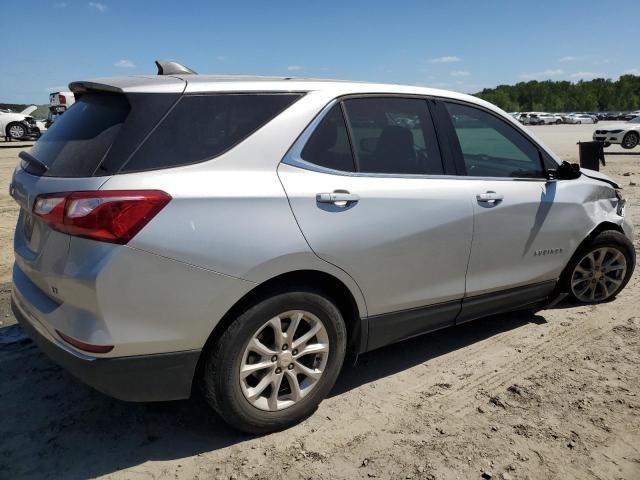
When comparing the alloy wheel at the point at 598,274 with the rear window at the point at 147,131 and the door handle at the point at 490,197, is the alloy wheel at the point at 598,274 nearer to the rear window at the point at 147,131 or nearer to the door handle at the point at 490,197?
the door handle at the point at 490,197

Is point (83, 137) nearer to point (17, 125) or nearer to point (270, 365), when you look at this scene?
point (270, 365)

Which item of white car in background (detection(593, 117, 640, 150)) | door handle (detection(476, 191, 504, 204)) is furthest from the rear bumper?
white car in background (detection(593, 117, 640, 150))

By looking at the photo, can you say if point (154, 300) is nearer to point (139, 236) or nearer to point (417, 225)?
point (139, 236)

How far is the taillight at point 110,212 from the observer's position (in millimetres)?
2230

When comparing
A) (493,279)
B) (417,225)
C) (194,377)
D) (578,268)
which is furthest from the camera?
(578,268)

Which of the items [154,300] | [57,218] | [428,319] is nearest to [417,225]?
[428,319]

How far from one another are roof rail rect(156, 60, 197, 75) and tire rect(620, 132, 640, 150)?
77.2 feet

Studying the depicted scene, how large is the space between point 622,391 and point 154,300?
2838mm

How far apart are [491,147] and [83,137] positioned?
267cm

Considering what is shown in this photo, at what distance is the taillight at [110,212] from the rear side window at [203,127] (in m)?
0.15

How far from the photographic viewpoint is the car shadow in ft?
8.51

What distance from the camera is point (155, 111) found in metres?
2.43

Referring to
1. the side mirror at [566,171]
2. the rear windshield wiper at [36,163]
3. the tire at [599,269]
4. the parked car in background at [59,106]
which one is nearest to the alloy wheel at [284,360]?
the rear windshield wiper at [36,163]

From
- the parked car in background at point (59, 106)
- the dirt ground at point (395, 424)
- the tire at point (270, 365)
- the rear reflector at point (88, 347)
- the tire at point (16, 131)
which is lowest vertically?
the dirt ground at point (395, 424)
